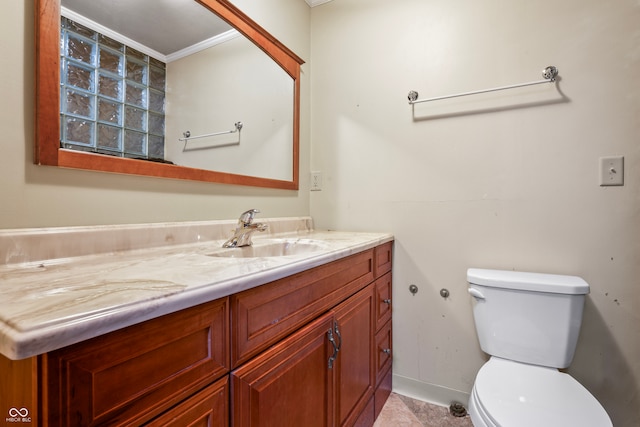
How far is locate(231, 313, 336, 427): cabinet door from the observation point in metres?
0.62

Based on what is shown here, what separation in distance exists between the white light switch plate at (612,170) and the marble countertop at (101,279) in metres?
1.10

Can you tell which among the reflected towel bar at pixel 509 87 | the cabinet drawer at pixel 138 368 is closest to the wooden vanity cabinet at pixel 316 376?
the cabinet drawer at pixel 138 368

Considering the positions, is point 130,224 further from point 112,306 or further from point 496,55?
point 496,55

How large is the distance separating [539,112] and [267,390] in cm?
155

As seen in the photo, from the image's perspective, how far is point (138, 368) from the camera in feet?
1.46

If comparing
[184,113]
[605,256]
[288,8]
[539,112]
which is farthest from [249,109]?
[605,256]

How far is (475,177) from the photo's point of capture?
1.43m

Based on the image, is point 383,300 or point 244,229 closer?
point 244,229

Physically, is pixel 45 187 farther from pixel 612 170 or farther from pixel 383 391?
pixel 612 170

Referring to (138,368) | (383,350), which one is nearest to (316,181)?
(383,350)

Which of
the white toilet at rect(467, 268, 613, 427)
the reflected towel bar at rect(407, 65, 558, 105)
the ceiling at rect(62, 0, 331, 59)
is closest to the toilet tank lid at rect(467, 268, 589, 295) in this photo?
the white toilet at rect(467, 268, 613, 427)

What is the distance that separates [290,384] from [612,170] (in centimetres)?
A: 150

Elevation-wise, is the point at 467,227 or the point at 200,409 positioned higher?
the point at 467,227

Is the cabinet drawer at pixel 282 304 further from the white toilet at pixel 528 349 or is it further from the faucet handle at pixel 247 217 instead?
the white toilet at pixel 528 349
